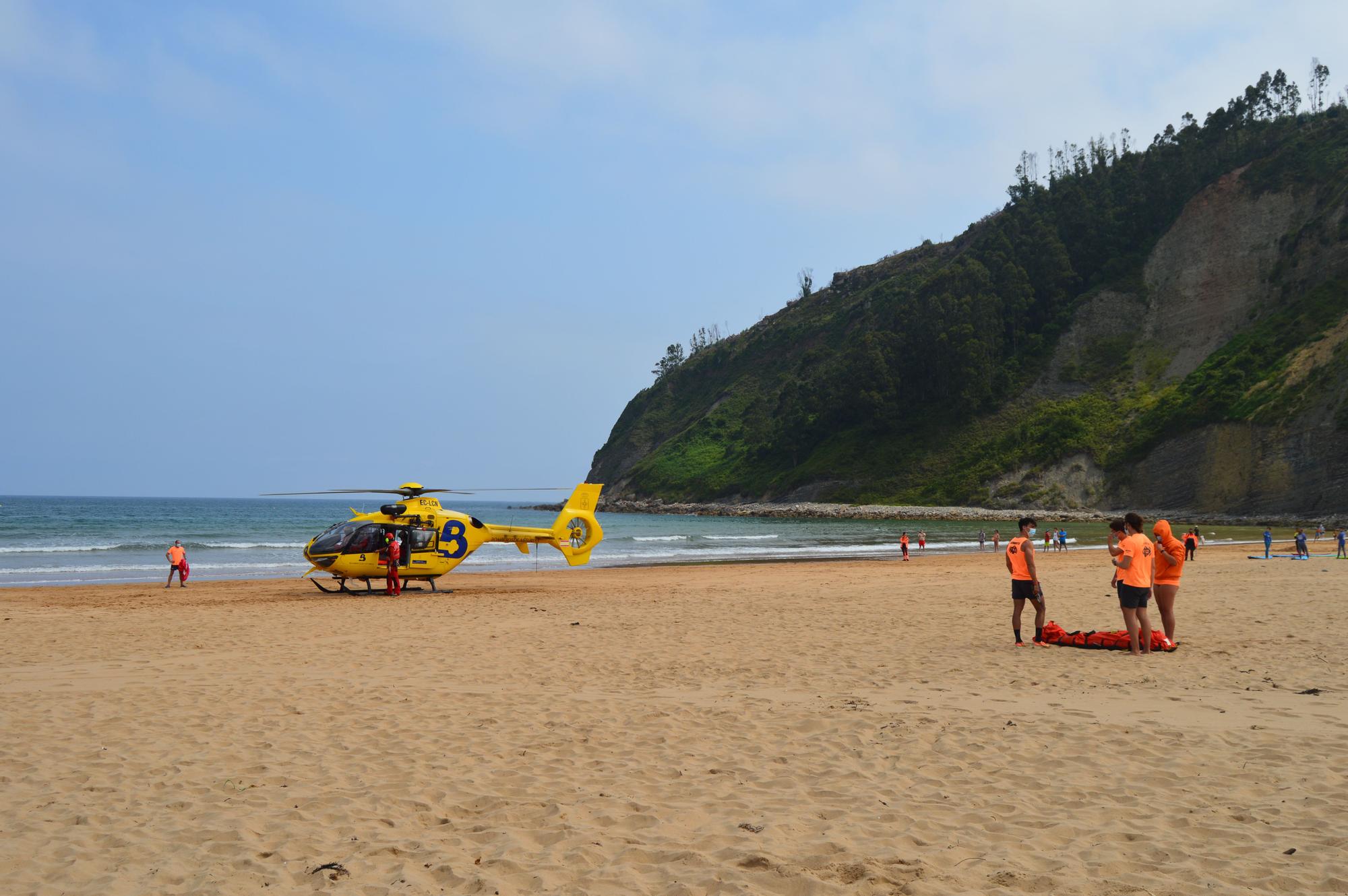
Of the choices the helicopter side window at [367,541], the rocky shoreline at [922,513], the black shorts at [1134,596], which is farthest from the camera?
the rocky shoreline at [922,513]

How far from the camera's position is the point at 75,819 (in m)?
5.20

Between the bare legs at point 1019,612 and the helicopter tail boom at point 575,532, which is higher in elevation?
the helicopter tail boom at point 575,532

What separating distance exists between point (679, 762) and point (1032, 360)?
86528 millimetres

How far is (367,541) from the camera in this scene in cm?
2041

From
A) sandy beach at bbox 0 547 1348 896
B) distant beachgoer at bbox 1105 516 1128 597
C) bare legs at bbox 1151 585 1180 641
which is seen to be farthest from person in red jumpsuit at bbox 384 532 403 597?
bare legs at bbox 1151 585 1180 641

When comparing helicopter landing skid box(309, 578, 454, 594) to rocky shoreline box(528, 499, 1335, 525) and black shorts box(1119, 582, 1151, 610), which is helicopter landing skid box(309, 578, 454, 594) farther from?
rocky shoreline box(528, 499, 1335, 525)

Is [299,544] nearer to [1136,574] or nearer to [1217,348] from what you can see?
[1136,574]

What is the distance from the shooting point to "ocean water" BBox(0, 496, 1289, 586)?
99.4 ft

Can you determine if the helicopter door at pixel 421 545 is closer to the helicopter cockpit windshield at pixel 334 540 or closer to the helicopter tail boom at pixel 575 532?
the helicopter cockpit windshield at pixel 334 540

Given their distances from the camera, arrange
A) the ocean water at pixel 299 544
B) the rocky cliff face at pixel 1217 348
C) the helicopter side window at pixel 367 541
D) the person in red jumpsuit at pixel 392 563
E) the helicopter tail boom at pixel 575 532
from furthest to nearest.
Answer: the rocky cliff face at pixel 1217 348, the ocean water at pixel 299 544, the helicopter tail boom at pixel 575 532, the person in red jumpsuit at pixel 392 563, the helicopter side window at pixel 367 541

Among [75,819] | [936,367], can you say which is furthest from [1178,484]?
[75,819]

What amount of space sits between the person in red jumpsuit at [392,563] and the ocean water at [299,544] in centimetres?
927

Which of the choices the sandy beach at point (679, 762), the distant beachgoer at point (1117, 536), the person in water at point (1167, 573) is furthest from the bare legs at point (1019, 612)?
the person in water at point (1167, 573)

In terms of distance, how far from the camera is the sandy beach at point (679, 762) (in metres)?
4.41
